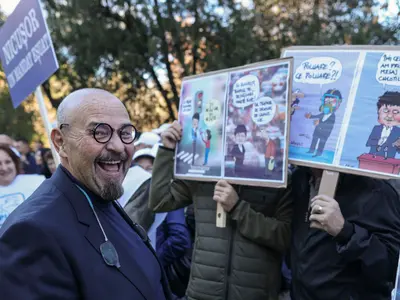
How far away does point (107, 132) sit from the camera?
1554 mm

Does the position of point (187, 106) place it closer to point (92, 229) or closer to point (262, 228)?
point (262, 228)

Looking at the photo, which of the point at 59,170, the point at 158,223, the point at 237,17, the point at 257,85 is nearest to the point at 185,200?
the point at 158,223

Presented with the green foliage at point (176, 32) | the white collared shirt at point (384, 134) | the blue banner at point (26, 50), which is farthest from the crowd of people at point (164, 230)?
the green foliage at point (176, 32)

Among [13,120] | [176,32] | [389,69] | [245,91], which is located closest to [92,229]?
[245,91]

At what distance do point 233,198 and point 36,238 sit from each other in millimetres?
1395

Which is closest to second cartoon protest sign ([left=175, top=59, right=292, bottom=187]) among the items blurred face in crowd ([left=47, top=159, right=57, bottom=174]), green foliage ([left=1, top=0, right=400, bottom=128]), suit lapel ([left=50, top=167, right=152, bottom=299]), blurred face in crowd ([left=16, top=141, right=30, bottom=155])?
suit lapel ([left=50, top=167, right=152, bottom=299])

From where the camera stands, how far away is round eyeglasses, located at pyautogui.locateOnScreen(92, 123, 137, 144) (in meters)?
1.53

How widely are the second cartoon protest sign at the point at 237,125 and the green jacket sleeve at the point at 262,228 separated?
182 millimetres

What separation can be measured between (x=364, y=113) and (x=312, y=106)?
0.91 feet

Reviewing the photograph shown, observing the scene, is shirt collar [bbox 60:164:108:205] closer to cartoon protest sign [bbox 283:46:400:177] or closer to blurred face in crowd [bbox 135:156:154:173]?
cartoon protest sign [bbox 283:46:400:177]

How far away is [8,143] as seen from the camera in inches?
147

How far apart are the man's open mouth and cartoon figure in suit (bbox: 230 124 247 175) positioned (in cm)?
106

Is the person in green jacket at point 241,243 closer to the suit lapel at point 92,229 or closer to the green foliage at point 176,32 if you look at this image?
the suit lapel at point 92,229

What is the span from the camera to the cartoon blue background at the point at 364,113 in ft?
6.79
